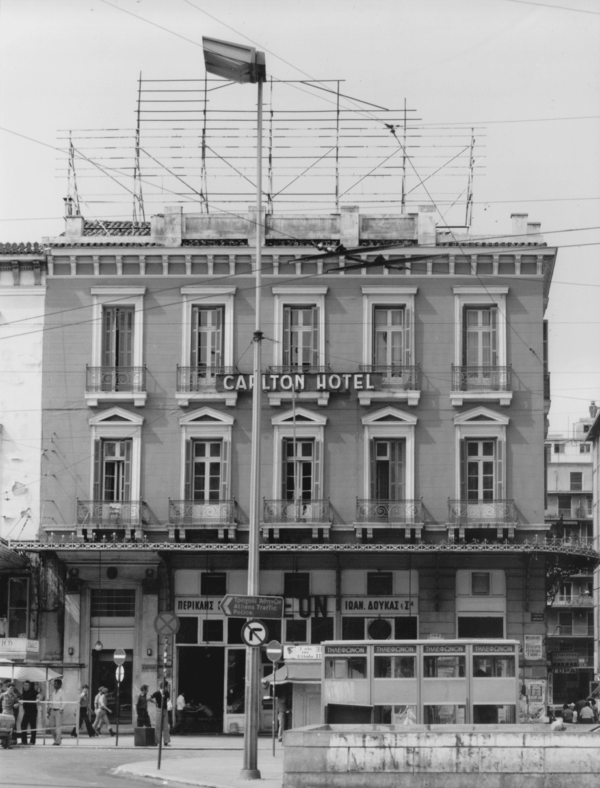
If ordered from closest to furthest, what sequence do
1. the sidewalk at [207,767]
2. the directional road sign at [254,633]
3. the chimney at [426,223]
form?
the sidewalk at [207,767], the directional road sign at [254,633], the chimney at [426,223]

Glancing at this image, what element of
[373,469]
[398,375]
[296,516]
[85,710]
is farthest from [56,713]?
[398,375]

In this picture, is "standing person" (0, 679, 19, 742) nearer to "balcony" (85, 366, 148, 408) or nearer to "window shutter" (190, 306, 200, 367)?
"balcony" (85, 366, 148, 408)

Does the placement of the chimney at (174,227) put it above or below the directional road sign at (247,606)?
above

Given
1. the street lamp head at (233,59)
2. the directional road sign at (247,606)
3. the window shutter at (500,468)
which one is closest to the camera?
the directional road sign at (247,606)

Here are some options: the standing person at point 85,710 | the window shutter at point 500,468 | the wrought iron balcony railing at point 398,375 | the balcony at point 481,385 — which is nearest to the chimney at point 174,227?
the wrought iron balcony railing at point 398,375

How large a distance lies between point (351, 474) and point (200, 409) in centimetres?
529

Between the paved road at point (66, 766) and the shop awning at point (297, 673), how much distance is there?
4.84 m

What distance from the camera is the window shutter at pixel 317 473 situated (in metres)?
45.0

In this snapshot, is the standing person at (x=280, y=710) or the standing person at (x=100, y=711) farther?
the standing person at (x=100, y=711)

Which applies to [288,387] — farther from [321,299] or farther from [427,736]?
[427,736]

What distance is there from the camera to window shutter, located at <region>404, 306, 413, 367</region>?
4566cm

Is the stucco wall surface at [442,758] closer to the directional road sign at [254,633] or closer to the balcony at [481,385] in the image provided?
the directional road sign at [254,633]

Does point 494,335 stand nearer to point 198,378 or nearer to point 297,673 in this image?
point 198,378

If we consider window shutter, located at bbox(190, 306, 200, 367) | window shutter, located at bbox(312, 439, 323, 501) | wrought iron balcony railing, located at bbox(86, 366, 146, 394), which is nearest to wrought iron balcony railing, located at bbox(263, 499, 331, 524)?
window shutter, located at bbox(312, 439, 323, 501)
